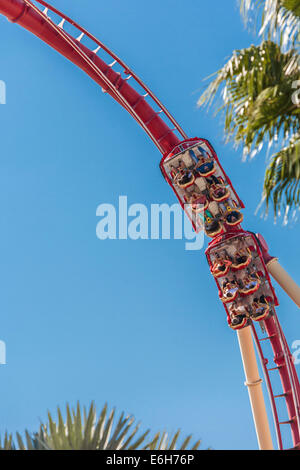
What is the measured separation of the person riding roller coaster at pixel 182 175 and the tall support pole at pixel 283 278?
6.66 feet

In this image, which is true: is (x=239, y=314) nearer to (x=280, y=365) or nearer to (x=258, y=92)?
(x=280, y=365)

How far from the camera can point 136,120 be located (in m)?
12.4

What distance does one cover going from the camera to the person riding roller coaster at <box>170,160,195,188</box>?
35.4ft

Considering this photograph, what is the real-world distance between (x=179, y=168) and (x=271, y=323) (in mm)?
3232

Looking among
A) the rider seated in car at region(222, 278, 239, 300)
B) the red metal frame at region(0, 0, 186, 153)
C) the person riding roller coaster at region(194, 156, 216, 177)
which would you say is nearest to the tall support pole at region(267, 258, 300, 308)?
the rider seated in car at region(222, 278, 239, 300)

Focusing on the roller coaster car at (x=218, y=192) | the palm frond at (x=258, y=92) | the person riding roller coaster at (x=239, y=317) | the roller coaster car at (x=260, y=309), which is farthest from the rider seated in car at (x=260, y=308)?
the palm frond at (x=258, y=92)

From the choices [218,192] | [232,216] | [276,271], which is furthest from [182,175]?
[276,271]

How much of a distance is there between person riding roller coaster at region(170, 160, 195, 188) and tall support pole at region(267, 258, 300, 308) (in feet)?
6.66

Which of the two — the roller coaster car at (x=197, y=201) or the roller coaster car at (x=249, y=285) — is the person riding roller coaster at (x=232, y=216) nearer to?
the roller coaster car at (x=197, y=201)

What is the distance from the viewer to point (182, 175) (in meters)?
10.9

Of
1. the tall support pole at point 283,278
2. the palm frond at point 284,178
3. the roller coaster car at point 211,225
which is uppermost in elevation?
the roller coaster car at point 211,225

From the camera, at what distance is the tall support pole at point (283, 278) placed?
10814 millimetres
